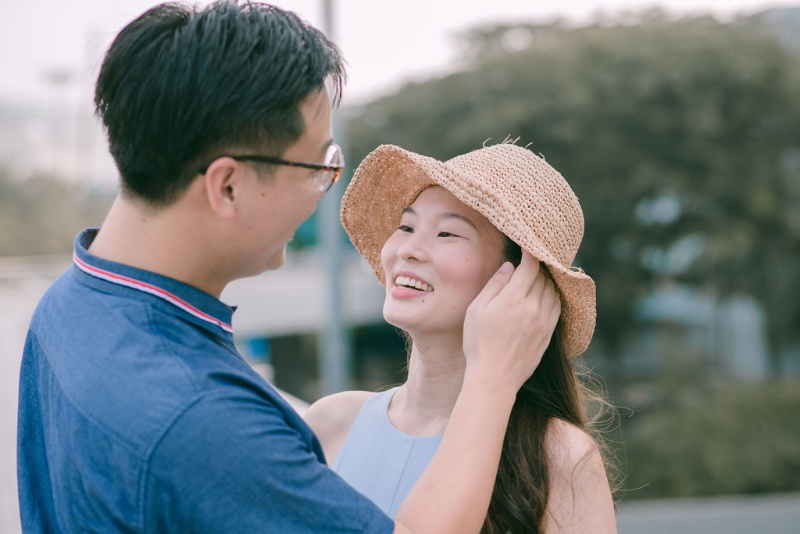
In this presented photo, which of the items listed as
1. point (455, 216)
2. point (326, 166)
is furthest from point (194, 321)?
point (455, 216)

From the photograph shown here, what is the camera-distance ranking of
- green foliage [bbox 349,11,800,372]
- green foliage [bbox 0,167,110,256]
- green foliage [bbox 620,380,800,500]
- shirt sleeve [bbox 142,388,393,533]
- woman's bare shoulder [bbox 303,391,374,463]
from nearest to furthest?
shirt sleeve [bbox 142,388,393,533], woman's bare shoulder [bbox 303,391,374,463], green foliage [bbox 620,380,800,500], green foliage [bbox 349,11,800,372], green foliage [bbox 0,167,110,256]

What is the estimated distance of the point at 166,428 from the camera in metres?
1.27

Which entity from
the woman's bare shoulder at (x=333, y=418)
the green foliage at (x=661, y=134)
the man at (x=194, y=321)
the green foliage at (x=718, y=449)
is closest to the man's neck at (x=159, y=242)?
the man at (x=194, y=321)

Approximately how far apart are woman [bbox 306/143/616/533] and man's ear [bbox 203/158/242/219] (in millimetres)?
800

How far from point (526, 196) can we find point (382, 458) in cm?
79

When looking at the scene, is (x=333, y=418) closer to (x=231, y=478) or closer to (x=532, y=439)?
(x=532, y=439)

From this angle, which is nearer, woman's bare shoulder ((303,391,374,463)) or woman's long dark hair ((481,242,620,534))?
woman's long dark hair ((481,242,620,534))

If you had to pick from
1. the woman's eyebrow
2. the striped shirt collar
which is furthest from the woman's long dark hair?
the striped shirt collar

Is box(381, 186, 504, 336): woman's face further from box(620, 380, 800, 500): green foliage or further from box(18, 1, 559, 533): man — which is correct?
box(620, 380, 800, 500): green foliage

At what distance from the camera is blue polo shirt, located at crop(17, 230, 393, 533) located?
4.18ft

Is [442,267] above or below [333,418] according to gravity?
above

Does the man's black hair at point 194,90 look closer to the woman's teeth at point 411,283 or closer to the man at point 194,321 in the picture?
the man at point 194,321

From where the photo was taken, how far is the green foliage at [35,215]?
27156 millimetres

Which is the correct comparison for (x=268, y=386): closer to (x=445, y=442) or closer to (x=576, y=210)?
(x=445, y=442)
